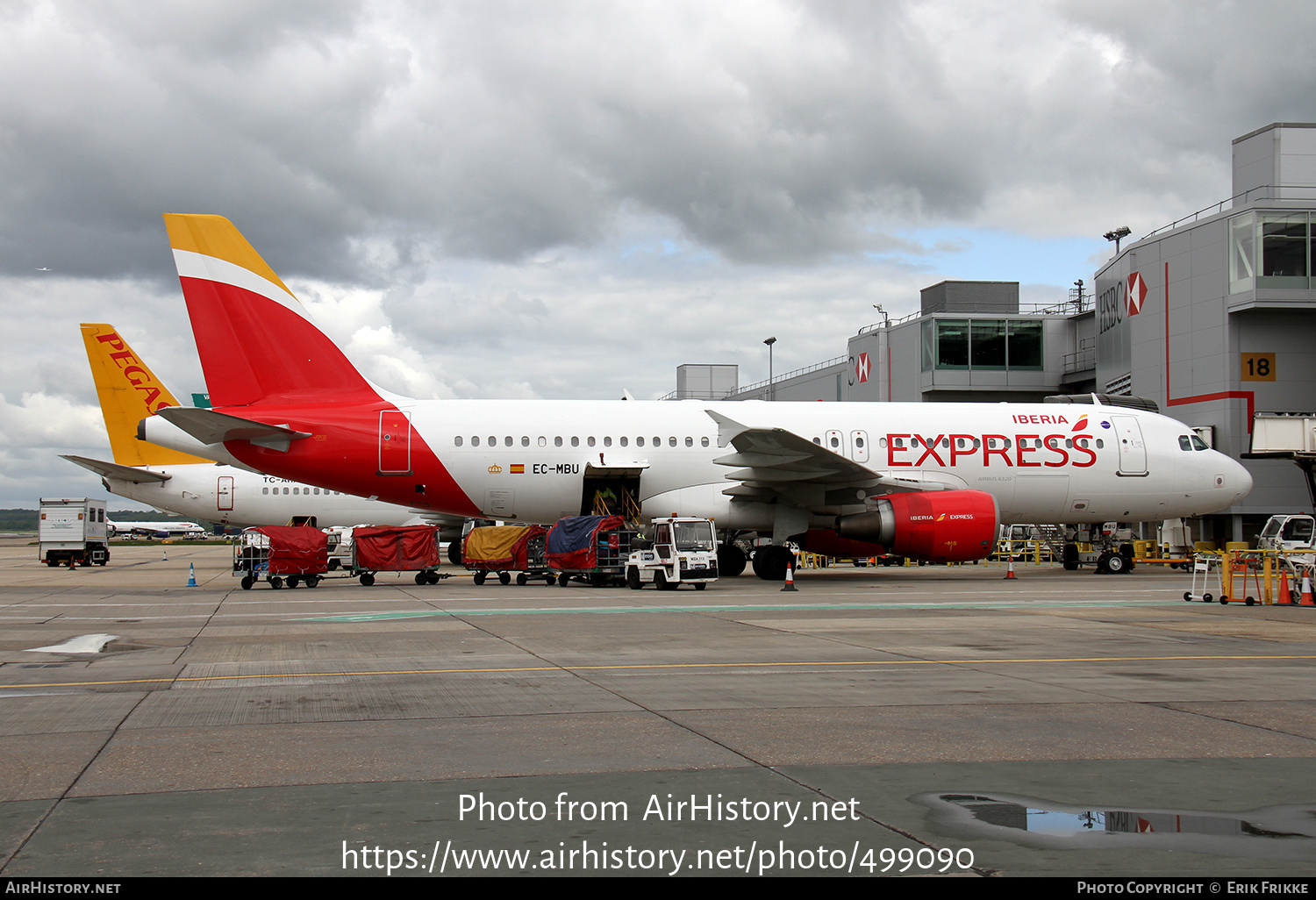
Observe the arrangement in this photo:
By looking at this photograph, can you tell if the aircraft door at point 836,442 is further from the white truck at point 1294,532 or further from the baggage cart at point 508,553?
the white truck at point 1294,532

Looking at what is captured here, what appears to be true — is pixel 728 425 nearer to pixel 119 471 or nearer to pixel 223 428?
pixel 223 428

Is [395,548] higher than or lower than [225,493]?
lower

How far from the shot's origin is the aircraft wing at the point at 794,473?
22391 millimetres

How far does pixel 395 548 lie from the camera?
25.1 meters

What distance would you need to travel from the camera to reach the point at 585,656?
11078mm

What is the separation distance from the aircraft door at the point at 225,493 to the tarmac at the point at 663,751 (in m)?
25.3

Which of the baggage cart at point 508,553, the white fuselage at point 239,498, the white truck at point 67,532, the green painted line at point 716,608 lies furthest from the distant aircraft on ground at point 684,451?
the white truck at point 67,532

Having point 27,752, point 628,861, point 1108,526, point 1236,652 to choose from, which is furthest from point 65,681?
point 1108,526

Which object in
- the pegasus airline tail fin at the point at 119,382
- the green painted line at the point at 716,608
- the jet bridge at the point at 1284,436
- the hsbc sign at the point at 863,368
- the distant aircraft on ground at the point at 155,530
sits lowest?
the distant aircraft on ground at the point at 155,530

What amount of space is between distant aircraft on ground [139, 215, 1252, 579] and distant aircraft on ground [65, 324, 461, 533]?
39.9 ft

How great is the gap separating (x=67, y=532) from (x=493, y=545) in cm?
2663

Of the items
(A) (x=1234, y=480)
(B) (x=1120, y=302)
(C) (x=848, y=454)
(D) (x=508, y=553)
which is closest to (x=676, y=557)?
(D) (x=508, y=553)

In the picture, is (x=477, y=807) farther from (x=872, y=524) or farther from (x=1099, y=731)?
(x=872, y=524)

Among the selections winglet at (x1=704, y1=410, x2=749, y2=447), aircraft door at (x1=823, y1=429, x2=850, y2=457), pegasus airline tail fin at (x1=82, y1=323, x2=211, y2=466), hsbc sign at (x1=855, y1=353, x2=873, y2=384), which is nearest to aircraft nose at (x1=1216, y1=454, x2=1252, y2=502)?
aircraft door at (x1=823, y1=429, x2=850, y2=457)
